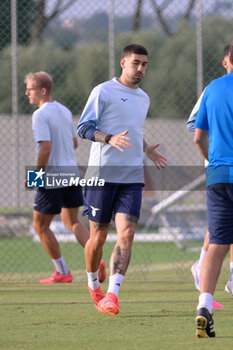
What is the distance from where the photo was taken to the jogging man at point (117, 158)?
607 centimetres

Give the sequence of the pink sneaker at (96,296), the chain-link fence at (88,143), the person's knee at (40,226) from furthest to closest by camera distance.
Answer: the chain-link fence at (88,143) → the person's knee at (40,226) → the pink sneaker at (96,296)

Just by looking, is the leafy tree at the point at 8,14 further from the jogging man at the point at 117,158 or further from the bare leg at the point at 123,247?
the bare leg at the point at 123,247

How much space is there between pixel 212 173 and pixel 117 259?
4.64ft

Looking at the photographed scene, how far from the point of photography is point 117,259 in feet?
19.7

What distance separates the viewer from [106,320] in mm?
5707

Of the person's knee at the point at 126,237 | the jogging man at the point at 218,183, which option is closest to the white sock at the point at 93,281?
the person's knee at the point at 126,237

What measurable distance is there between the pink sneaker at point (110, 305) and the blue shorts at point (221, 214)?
1.28 m

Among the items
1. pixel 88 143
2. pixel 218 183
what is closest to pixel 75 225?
pixel 218 183

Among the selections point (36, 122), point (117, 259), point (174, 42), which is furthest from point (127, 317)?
point (174, 42)

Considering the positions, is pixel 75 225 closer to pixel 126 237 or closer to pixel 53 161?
pixel 53 161

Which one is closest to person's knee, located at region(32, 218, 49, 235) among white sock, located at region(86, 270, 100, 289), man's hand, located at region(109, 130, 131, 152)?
white sock, located at region(86, 270, 100, 289)

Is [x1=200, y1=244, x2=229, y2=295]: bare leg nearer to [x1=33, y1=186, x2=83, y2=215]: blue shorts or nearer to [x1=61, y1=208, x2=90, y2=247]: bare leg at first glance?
[x1=61, y1=208, x2=90, y2=247]: bare leg

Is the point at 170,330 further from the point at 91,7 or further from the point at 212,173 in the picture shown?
the point at 91,7

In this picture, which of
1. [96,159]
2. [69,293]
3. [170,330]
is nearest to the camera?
[170,330]
